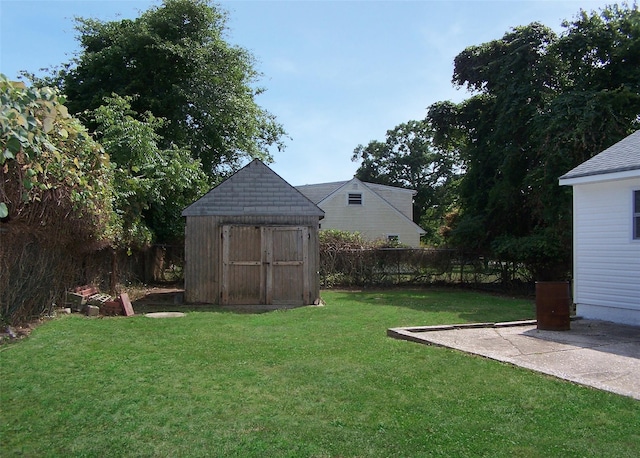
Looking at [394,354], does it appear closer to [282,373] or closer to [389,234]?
[282,373]

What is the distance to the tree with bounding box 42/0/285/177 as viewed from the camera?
20.3 metres

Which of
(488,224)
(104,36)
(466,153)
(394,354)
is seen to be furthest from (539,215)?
(104,36)

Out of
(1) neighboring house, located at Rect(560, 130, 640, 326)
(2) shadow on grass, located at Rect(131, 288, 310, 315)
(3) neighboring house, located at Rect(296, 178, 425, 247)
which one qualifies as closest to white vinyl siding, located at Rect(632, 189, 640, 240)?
(1) neighboring house, located at Rect(560, 130, 640, 326)

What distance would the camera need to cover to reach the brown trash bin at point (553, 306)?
8734mm

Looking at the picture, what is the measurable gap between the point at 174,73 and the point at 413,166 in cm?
3401

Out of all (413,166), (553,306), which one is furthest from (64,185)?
(413,166)

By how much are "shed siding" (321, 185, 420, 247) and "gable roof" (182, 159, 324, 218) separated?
16.9 meters

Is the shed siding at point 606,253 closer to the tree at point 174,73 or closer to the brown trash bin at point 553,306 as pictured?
the brown trash bin at point 553,306

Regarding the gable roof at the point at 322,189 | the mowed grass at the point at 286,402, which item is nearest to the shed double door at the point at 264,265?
the mowed grass at the point at 286,402

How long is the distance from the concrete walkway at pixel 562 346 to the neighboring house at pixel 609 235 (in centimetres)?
80

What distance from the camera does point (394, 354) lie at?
675 cm

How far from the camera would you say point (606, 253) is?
35.3ft

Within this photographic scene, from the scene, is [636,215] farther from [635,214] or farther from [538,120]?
[538,120]

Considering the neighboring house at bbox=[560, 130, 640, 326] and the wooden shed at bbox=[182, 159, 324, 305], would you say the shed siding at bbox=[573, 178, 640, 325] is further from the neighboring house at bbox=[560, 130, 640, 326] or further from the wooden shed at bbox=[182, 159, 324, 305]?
the wooden shed at bbox=[182, 159, 324, 305]
